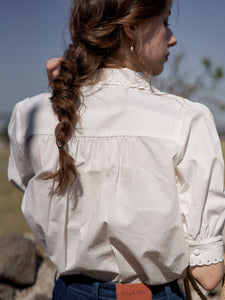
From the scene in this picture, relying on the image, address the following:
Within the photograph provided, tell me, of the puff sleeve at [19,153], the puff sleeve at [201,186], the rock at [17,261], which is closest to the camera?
the puff sleeve at [201,186]

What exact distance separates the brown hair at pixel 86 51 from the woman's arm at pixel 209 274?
0.44 meters

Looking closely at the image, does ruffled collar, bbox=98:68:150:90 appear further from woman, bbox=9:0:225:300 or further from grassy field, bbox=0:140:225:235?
grassy field, bbox=0:140:225:235

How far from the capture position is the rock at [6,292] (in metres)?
2.89

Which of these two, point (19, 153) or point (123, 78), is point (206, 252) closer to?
point (123, 78)

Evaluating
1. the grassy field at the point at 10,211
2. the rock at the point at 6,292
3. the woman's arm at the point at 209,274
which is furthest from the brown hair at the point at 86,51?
the grassy field at the point at 10,211

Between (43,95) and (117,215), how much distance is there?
1.58 feet

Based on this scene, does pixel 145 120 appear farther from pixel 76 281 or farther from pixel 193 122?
pixel 76 281

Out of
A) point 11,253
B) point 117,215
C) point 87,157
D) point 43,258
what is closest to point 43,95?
point 87,157

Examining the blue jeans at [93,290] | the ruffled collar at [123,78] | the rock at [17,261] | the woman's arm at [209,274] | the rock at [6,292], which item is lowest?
the rock at [6,292]

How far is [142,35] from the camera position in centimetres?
102

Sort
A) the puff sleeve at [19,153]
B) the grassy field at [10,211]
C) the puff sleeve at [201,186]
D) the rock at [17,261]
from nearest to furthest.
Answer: the puff sleeve at [201,186] → the puff sleeve at [19,153] → the rock at [17,261] → the grassy field at [10,211]

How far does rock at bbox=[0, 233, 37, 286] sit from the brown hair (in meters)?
2.14

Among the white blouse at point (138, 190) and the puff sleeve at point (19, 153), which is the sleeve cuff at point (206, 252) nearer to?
the white blouse at point (138, 190)

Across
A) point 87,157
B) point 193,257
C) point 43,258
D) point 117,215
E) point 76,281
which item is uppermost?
point 87,157
